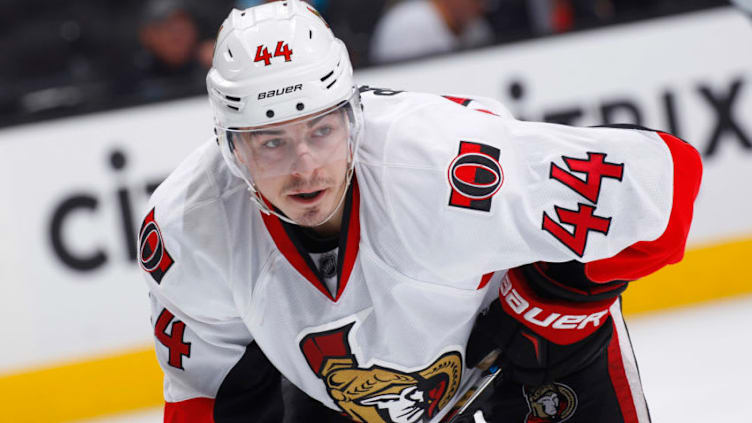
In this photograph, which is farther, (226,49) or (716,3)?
(716,3)

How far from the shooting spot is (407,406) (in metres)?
1.97

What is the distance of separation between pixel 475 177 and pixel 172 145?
2234 millimetres

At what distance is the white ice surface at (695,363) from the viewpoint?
2.74 meters

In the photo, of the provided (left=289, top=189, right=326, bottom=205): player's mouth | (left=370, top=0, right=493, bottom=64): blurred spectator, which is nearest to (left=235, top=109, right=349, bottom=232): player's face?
(left=289, top=189, right=326, bottom=205): player's mouth

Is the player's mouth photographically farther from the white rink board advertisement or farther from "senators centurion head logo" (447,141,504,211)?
the white rink board advertisement

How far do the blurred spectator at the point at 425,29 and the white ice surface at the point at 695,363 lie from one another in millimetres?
1302

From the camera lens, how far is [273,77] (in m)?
1.66

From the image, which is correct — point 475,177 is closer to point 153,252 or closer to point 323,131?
point 323,131

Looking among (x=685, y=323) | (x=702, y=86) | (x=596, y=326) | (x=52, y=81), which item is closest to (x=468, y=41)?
(x=702, y=86)

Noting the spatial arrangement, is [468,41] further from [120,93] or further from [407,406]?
[407,406]

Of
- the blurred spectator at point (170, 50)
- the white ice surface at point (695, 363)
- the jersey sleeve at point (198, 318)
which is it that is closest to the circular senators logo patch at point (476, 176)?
the jersey sleeve at point (198, 318)

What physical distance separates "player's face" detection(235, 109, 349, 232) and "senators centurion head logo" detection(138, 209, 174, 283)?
0.71 ft

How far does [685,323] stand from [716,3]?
1.26m

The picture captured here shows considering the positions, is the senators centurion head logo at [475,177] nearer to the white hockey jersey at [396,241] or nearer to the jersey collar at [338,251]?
the white hockey jersey at [396,241]
